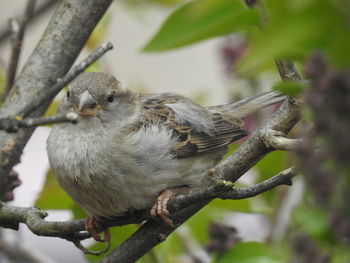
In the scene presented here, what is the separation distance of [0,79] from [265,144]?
1745 millimetres

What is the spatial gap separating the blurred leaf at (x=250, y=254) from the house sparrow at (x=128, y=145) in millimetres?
231

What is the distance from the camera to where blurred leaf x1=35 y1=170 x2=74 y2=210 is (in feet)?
7.68

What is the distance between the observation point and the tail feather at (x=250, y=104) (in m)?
2.94

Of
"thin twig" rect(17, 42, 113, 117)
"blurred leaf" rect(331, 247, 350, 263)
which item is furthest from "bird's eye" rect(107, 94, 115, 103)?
"blurred leaf" rect(331, 247, 350, 263)

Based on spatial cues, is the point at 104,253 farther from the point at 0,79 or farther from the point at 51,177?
the point at 0,79

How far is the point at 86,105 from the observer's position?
8.34 feet

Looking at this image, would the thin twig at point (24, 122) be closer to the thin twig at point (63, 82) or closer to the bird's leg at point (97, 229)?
the thin twig at point (63, 82)

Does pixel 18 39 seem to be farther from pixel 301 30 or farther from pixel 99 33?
pixel 301 30

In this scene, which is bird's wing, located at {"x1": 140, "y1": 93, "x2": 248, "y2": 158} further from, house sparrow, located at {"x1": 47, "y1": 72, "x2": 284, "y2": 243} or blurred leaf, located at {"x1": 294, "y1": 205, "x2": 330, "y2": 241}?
blurred leaf, located at {"x1": 294, "y1": 205, "x2": 330, "y2": 241}

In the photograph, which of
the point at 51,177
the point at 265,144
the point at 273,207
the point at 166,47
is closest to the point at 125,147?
the point at 51,177

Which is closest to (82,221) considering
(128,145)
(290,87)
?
(128,145)

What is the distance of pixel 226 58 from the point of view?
11.3ft

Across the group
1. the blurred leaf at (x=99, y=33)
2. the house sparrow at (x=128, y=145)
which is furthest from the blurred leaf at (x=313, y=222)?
the blurred leaf at (x=99, y=33)

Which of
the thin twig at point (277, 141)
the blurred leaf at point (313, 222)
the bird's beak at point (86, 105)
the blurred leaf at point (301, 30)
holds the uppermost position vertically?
the blurred leaf at point (301, 30)
